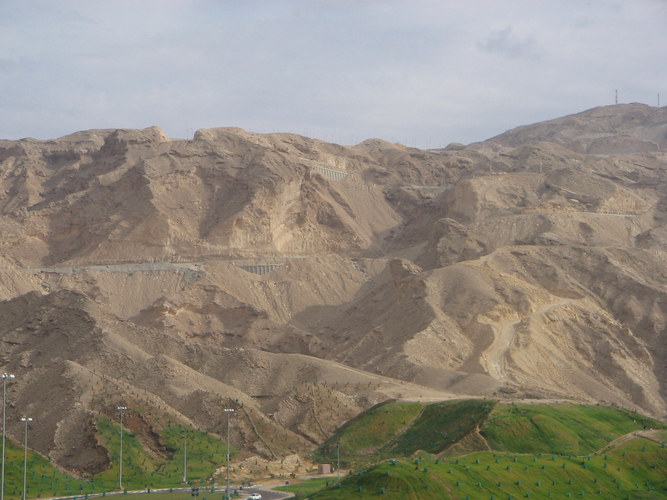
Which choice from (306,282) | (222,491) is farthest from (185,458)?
(306,282)

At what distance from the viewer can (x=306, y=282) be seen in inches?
4692

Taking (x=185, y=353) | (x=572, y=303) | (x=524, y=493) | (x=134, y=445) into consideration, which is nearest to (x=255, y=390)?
(x=185, y=353)

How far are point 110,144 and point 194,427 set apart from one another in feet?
275

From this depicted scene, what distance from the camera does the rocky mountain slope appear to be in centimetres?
7819

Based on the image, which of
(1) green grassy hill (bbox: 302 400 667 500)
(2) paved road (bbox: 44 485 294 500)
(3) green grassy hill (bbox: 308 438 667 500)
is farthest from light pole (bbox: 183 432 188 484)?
(3) green grassy hill (bbox: 308 438 667 500)

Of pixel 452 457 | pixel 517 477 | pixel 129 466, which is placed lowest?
pixel 129 466

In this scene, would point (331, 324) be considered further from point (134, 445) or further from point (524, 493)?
point (524, 493)

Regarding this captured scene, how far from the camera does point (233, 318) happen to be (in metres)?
108

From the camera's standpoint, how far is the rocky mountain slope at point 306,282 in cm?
7819

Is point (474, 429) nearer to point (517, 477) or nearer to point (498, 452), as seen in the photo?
point (498, 452)

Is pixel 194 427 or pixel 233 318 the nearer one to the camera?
pixel 194 427

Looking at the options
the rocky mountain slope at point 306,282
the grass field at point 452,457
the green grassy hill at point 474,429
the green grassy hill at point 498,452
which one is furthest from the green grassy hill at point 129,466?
the green grassy hill at point 498,452

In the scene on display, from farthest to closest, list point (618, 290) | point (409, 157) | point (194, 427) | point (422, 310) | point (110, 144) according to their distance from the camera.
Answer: point (409, 157), point (110, 144), point (618, 290), point (422, 310), point (194, 427)

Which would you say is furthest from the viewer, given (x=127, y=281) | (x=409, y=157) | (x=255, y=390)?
(x=409, y=157)
